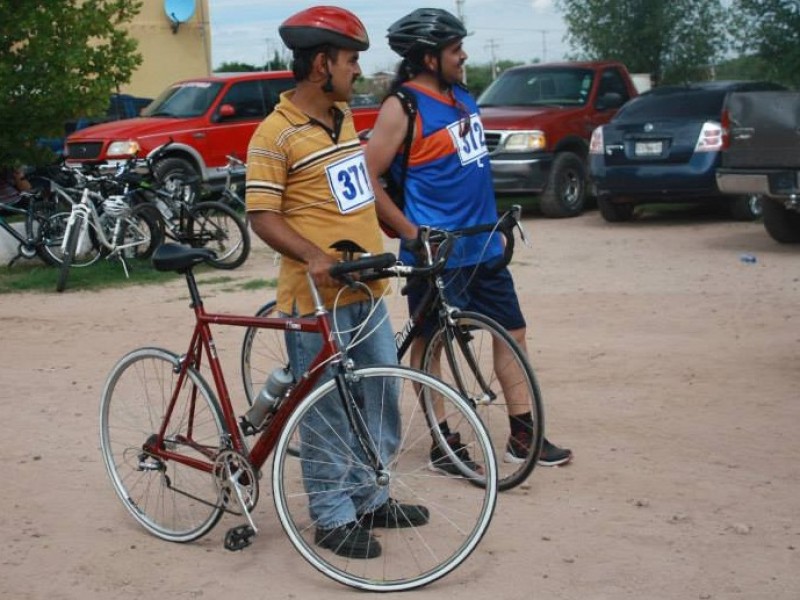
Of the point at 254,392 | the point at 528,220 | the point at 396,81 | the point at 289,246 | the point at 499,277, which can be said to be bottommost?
the point at 528,220

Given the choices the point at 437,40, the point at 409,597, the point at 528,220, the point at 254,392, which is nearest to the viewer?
the point at 409,597

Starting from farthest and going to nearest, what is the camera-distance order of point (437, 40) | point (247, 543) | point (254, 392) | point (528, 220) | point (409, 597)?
point (528, 220), point (254, 392), point (437, 40), point (247, 543), point (409, 597)

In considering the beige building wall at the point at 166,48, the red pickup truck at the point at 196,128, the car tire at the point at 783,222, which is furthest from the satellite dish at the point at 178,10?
the car tire at the point at 783,222

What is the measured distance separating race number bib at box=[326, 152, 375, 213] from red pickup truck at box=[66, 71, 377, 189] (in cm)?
1258

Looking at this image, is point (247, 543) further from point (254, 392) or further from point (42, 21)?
point (42, 21)

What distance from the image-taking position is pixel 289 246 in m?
5.15

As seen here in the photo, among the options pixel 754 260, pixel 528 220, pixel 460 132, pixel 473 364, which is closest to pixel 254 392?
pixel 473 364

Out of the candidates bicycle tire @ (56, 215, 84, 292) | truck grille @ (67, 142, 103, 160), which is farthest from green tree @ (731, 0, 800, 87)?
bicycle tire @ (56, 215, 84, 292)

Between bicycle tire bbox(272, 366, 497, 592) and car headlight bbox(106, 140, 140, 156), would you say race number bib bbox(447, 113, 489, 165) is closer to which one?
bicycle tire bbox(272, 366, 497, 592)

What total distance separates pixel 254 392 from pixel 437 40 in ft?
6.21

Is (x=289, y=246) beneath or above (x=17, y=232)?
above

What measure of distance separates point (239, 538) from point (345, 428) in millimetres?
619

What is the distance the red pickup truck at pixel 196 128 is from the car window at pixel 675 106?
4968mm

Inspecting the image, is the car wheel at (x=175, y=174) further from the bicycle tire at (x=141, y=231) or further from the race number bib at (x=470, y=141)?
the race number bib at (x=470, y=141)
